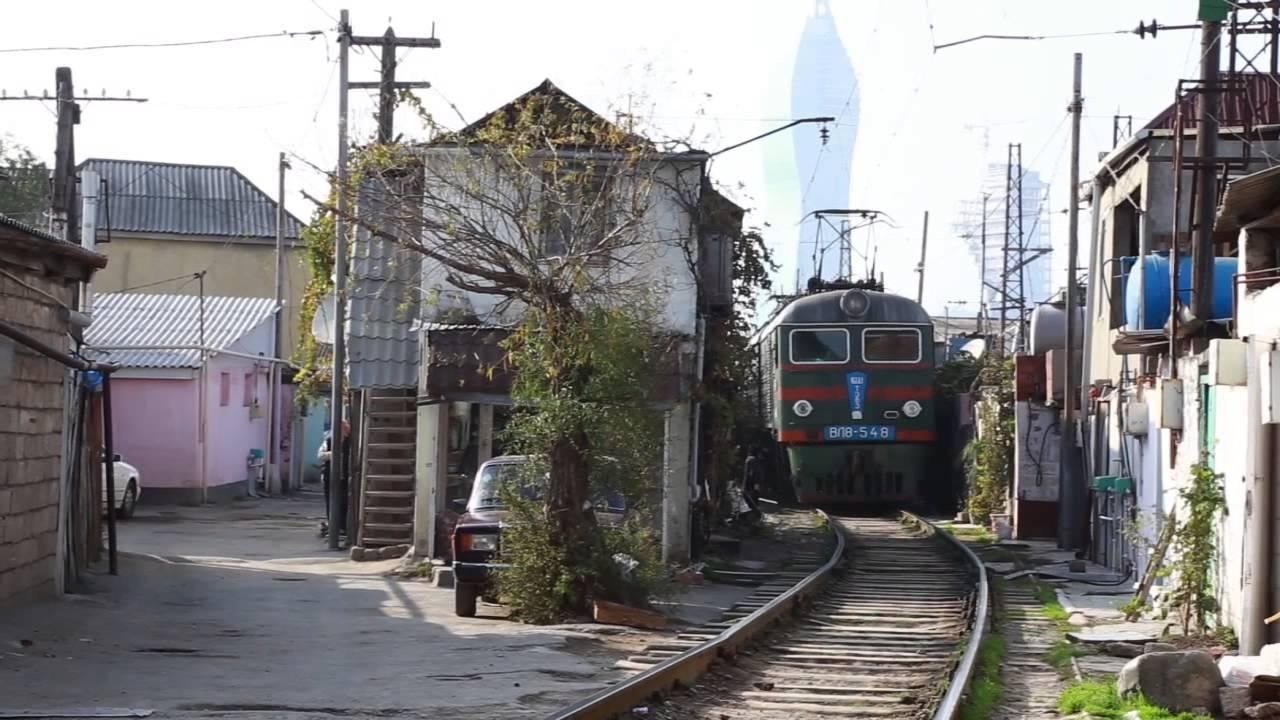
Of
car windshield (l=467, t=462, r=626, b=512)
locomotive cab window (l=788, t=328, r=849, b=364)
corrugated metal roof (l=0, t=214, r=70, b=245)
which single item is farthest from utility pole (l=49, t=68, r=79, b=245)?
locomotive cab window (l=788, t=328, r=849, b=364)

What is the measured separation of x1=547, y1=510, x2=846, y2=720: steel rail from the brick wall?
252 inches

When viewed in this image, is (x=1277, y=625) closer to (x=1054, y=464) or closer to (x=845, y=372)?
(x=1054, y=464)

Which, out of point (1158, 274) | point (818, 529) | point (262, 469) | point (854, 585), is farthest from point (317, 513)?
point (1158, 274)

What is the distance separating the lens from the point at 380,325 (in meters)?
22.5

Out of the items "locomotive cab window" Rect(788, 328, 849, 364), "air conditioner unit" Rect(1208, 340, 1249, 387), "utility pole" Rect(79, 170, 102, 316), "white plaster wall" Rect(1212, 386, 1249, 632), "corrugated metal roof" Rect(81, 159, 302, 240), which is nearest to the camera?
"air conditioner unit" Rect(1208, 340, 1249, 387)

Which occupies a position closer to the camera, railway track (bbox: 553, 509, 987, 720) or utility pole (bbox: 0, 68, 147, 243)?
railway track (bbox: 553, 509, 987, 720)

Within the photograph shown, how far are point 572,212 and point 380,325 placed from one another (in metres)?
6.34

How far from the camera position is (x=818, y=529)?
2864cm

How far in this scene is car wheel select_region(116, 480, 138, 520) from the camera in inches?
1164

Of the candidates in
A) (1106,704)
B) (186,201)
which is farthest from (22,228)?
(186,201)

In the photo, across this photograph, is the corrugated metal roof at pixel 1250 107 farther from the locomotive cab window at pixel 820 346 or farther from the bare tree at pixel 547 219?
the bare tree at pixel 547 219

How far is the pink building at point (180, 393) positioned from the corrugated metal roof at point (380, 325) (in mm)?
11904

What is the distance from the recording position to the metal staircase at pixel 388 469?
2259cm

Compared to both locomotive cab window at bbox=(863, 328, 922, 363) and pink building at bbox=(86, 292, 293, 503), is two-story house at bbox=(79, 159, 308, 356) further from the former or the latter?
locomotive cab window at bbox=(863, 328, 922, 363)
